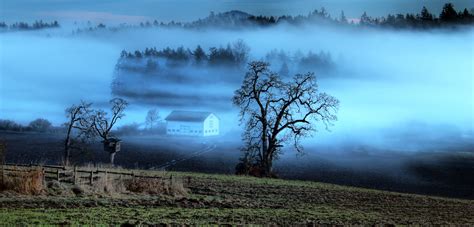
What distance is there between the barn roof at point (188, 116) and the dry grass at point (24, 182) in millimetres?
55699

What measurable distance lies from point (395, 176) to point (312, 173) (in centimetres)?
784

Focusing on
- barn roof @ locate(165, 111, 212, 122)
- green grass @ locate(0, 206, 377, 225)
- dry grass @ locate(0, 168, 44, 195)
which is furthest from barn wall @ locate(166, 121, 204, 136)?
green grass @ locate(0, 206, 377, 225)

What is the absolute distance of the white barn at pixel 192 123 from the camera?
79.1 metres

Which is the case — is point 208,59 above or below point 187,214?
above

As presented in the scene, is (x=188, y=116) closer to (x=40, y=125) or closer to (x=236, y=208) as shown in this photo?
(x=40, y=125)

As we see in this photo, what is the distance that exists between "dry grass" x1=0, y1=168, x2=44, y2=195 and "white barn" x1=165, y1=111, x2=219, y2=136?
54913mm

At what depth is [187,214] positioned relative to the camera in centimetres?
1919

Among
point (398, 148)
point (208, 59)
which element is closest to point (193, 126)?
point (208, 59)

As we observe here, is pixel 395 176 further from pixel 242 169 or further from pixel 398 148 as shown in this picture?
pixel 398 148

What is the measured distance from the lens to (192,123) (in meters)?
79.6

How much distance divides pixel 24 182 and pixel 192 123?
5671cm

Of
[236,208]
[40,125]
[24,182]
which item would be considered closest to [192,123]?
[40,125]

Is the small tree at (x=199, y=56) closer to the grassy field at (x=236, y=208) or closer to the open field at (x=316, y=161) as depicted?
the open field at (x=316, y=161)

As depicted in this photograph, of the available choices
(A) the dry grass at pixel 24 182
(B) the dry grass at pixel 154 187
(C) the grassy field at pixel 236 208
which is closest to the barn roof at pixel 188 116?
(C) the grassy field at pixel 236 208
